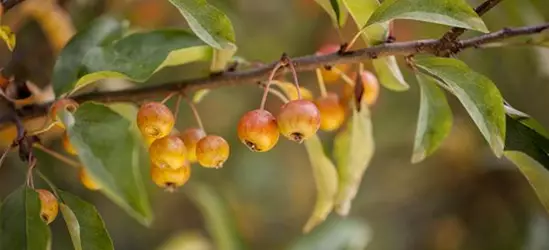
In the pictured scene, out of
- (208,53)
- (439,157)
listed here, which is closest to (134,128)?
(208,53)

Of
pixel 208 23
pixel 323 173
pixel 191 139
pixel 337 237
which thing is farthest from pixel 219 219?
pixel 208 23

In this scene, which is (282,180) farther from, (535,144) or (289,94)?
(535,144)

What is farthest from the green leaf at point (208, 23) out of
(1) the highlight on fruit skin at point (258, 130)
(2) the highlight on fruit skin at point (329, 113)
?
(2) the highlight on fruit skin at point (329, 113)

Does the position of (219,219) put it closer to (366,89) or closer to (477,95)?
(366,89)

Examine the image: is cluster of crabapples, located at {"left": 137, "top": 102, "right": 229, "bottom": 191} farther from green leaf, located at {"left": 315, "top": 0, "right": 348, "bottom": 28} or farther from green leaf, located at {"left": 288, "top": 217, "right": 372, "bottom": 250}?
green leaf, located at {"left": 288, "top": 217, "right": 372, "bottom": 250}

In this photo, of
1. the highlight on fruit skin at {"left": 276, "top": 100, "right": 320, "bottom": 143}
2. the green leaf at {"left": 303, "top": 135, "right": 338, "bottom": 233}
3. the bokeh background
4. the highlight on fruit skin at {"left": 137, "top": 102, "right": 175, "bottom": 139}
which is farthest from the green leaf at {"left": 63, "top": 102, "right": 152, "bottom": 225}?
the bokeh background

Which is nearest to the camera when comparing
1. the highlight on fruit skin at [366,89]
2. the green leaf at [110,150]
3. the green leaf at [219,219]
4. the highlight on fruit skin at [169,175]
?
the green leaf at [110,150]

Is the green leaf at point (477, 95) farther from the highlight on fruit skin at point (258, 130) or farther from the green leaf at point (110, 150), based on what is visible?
the green leaf at point (110, 150)
